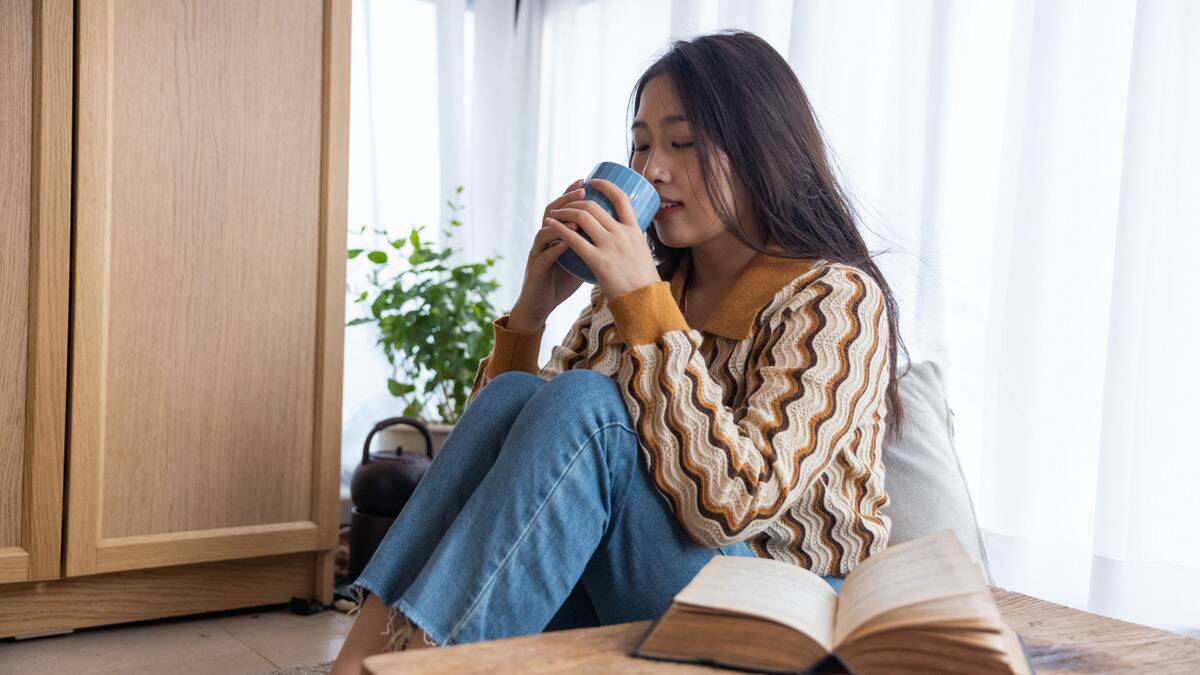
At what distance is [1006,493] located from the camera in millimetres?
1716

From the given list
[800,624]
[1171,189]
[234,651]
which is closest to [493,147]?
[234,651]

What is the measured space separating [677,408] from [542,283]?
0.42 m

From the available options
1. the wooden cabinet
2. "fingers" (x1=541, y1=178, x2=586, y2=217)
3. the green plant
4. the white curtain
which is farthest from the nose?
the green plant

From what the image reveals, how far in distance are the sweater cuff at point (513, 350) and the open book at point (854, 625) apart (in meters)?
0.69

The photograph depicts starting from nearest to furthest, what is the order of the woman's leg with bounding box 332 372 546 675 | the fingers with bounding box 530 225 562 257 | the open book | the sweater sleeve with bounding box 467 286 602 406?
1. the open book
2. the woman's leg with bounding box 332 372 546 675
3. the fingers with bounding box 530 225 562 257
4. the sweater sleeve with bounding box 467 286 602 406

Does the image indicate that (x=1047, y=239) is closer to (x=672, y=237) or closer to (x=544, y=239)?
(x=672, y=237)

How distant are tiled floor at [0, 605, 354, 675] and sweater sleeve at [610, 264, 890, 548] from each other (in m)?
1.04

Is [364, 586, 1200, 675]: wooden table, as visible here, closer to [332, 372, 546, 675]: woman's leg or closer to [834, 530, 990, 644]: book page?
[834, 530, 990, 644]: book page

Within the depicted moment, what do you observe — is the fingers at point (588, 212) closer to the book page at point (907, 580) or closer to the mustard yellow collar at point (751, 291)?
the mustard yellow collar at point (751, 291)

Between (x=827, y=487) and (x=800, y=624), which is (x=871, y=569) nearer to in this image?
(x=800, y=624)

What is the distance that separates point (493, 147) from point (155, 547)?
1653 mm

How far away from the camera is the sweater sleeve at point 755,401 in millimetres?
983

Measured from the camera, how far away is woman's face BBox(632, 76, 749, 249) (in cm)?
129

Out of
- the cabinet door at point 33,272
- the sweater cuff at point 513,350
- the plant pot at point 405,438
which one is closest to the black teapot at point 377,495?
the plant pot at point 405,438
